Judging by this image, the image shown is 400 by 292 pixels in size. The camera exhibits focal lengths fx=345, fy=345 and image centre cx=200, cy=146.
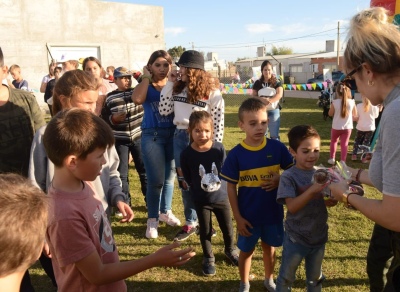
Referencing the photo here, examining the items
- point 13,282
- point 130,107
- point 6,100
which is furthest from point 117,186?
point 130,107

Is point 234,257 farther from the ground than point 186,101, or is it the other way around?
point 186,101

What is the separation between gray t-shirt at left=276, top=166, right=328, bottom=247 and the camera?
2371 millimetres

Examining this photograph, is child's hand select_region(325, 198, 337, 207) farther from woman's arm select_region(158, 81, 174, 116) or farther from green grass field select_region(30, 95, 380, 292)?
woman's arm select_region(158, 81, 174, 116)

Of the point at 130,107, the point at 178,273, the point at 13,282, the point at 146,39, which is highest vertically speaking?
the point at 146,39

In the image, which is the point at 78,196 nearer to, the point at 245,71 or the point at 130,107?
the point at 130,107

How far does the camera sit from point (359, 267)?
3.30 meters

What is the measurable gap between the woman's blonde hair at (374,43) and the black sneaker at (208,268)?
2348mm

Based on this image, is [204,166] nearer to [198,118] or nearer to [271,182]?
[198,118]

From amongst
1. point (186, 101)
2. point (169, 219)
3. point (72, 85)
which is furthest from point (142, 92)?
point (169, 219)

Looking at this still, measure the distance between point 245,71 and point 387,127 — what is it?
928 inches

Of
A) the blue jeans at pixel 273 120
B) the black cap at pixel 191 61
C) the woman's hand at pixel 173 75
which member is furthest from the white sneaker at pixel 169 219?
the blue jeans at pixel 273 120

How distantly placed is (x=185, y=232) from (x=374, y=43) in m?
3.06

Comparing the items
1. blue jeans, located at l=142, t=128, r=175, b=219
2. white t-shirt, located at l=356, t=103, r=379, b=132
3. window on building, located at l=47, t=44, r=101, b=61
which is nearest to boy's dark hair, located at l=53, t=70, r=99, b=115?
blue jeans, located at l=142, t=128, r=175, b=219

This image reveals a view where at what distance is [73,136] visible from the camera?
1.61 meters
